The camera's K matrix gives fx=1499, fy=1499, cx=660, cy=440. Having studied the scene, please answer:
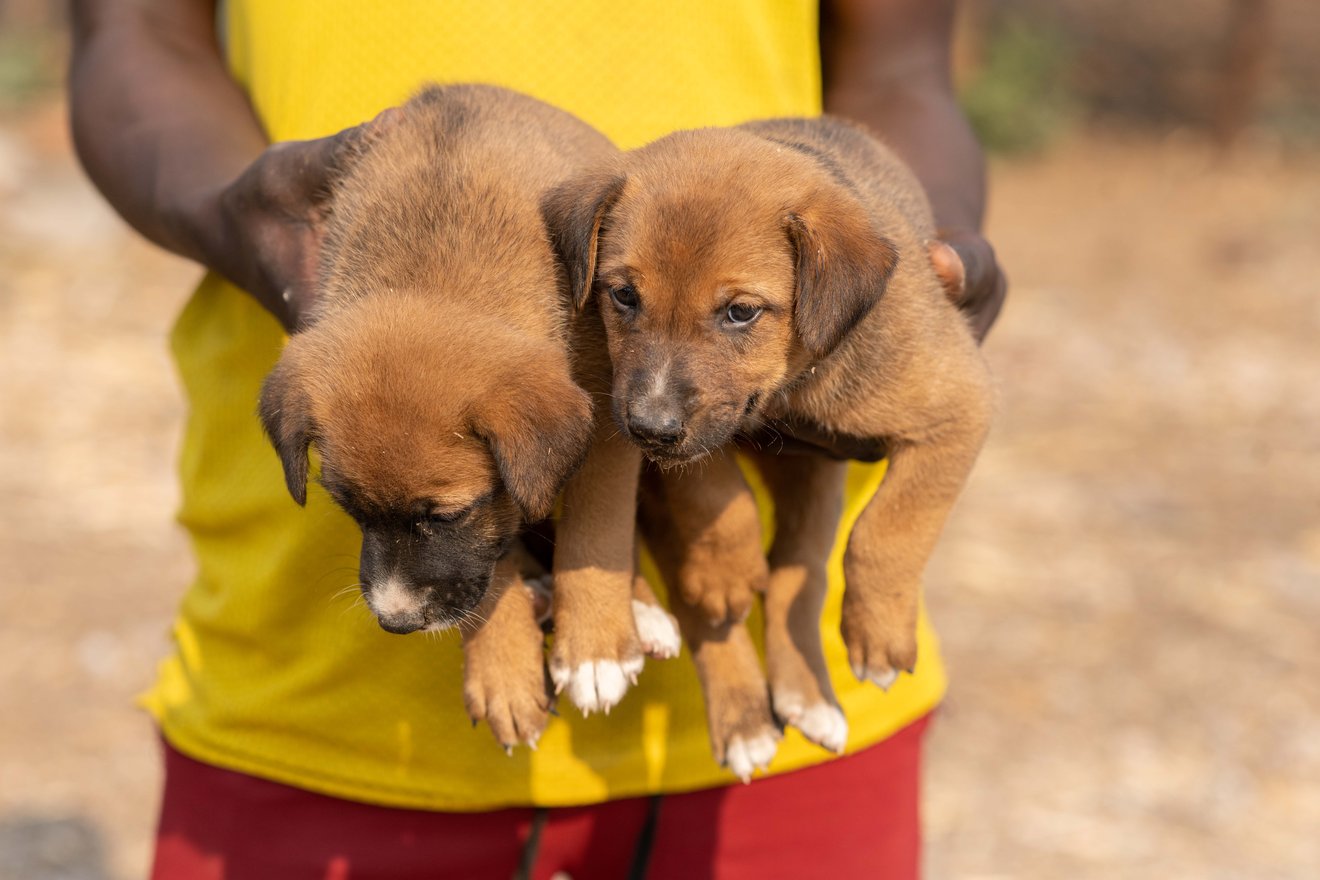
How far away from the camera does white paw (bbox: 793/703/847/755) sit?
2.82 m

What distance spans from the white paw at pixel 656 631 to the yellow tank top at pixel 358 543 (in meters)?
0.22

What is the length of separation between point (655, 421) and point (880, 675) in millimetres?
773

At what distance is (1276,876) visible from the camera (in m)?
5.88

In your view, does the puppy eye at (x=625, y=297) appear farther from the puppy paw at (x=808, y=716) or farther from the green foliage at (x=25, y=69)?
the green foliage at (x=25, y=69)

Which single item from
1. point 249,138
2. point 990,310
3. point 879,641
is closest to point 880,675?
point 879,641

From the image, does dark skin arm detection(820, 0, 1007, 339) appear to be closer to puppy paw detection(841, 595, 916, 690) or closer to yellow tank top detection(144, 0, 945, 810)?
yellow tank top detection(144, 0, 945, 810)

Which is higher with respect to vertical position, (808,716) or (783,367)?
(783,367)

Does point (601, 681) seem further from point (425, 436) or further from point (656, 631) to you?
point (425, 436)

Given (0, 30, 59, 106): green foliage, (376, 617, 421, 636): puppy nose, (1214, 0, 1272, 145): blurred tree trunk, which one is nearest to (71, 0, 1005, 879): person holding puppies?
(376, 617, 421, 636): puppy nose

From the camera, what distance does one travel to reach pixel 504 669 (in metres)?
2.49

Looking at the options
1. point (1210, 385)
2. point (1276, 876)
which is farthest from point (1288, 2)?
point (1276, 876)

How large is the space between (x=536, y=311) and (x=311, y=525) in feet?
2.14

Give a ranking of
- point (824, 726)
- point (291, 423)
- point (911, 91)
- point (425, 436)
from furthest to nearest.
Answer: point (911, 91), point (824, 726), point (291, 423), point (425, 436)

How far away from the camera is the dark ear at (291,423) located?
2.33 m
